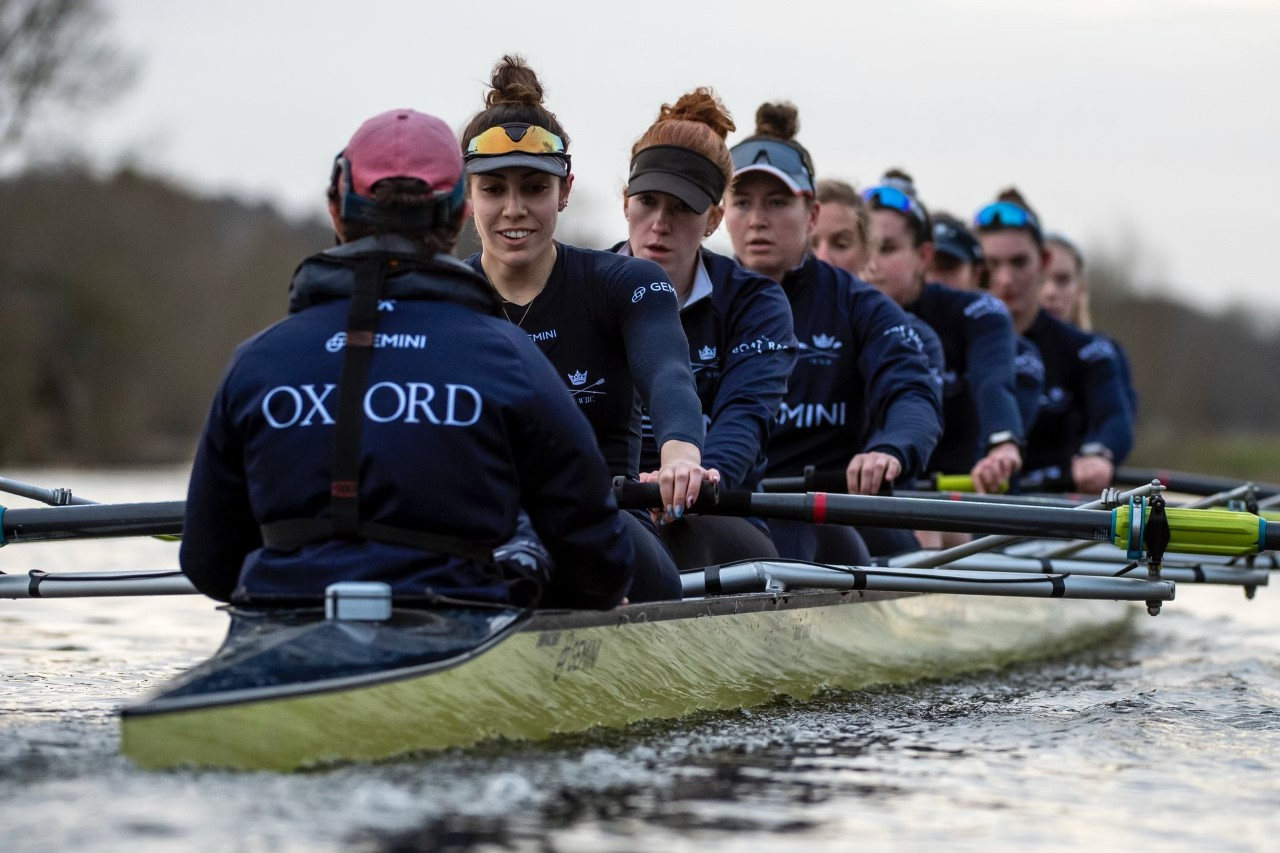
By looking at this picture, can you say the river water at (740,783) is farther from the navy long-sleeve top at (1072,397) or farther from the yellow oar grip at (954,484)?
the navy long-sleeve top at (1072,397)

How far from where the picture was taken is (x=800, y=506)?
Result: 540 centimetres

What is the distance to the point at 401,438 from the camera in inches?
142

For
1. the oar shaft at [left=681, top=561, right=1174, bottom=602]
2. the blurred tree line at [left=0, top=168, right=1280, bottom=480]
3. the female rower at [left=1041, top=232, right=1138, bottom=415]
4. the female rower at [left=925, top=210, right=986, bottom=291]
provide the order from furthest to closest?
1. the blurred tree line at [left=0, top=168, right=1280, bottom=480]
2. the female rower at [left=1041, top=232, right=1138, bottom=415]
3. the female rower at [left=925, top=210, right=986, bottom=291]
4. the oar shaft at [left=681, top=561, right=1174, bottom=602]

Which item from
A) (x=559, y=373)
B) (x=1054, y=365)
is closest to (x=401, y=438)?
(x=559, y=373)

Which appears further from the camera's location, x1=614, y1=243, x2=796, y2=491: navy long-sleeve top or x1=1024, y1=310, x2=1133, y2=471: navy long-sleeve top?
x1=1024, y1=310, x2=1133, y2=471: navy long-sleeve top

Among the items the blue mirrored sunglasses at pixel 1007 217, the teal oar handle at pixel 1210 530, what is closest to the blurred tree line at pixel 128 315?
the blue mirrored sunglasses at pixel 1007 217

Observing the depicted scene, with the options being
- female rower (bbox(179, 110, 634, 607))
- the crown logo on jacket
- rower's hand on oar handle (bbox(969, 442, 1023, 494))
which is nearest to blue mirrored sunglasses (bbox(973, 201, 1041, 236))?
rower's hand on oar handle (bbox(969, 442, 1023, 494))

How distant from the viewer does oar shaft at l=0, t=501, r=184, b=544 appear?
5.21 metres

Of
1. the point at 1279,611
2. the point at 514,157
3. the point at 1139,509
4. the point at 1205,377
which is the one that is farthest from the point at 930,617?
the point at 1205,377

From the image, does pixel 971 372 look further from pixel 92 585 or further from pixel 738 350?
pixel 92 585

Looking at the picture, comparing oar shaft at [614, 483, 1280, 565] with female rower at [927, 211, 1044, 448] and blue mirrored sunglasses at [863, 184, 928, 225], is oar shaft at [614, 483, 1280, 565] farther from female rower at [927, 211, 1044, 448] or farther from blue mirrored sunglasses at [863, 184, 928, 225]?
female rower at [927, 211, 1044, 448]

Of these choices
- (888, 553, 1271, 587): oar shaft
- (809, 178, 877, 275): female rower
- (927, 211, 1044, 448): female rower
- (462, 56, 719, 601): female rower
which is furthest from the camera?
(927, 211, 1044, 448): female rower

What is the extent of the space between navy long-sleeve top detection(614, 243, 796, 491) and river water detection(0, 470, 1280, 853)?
1.02 metres

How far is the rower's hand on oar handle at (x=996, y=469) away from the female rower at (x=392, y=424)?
498 cm
